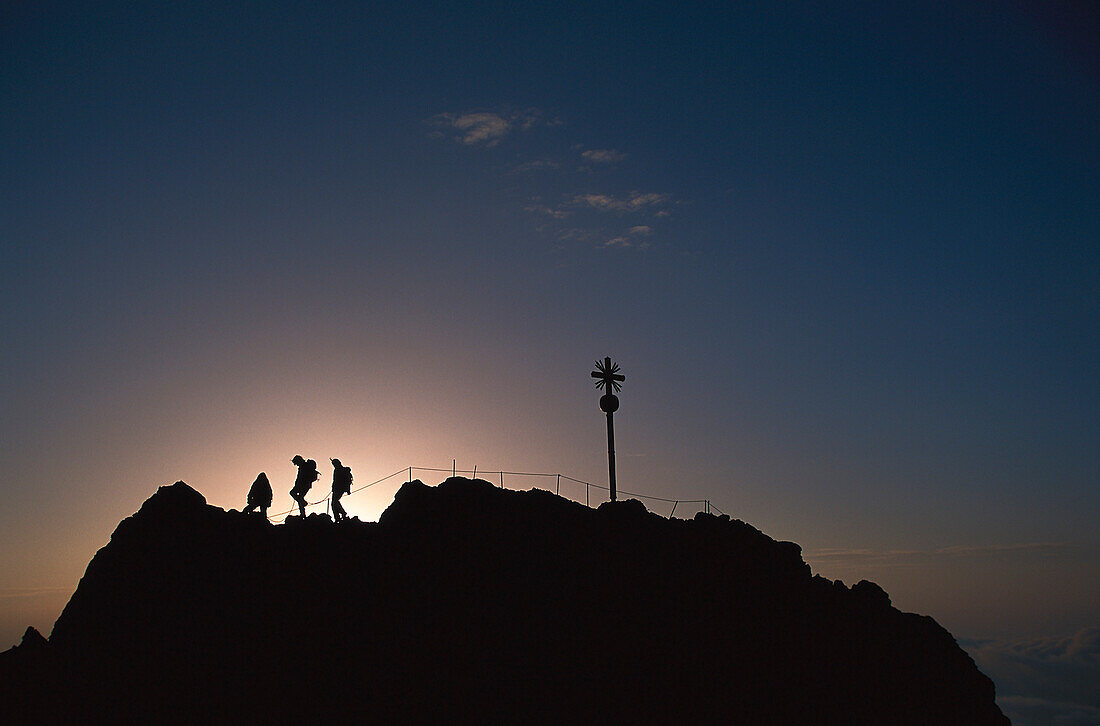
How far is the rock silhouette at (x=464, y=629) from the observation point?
42.9m

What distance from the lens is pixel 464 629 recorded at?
45000 millimetres

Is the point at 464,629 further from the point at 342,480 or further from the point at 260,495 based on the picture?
the point at 260,495

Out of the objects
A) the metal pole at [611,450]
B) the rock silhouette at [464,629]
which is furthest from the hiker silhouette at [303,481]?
the metal pole at [611,450]

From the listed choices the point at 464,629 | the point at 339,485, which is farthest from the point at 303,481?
the point at 464,629

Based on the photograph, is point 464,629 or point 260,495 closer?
point 464,629

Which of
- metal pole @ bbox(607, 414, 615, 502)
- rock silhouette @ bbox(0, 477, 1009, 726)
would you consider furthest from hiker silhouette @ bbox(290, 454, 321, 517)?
metal pole @ bbox(607, 414, 615, 502)

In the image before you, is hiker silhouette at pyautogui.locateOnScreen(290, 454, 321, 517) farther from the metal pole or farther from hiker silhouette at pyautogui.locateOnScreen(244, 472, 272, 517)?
the metal pole

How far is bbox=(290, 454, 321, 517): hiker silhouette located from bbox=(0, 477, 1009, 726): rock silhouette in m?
1.35

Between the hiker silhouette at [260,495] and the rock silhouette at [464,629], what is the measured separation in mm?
911

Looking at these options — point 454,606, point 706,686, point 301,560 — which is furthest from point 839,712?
point 301,560

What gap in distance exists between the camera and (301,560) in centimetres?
4725

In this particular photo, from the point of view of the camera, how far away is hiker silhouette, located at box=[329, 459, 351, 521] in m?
48.3

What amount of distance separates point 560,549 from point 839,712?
17272mm

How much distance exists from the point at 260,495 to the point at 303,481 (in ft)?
8.70
